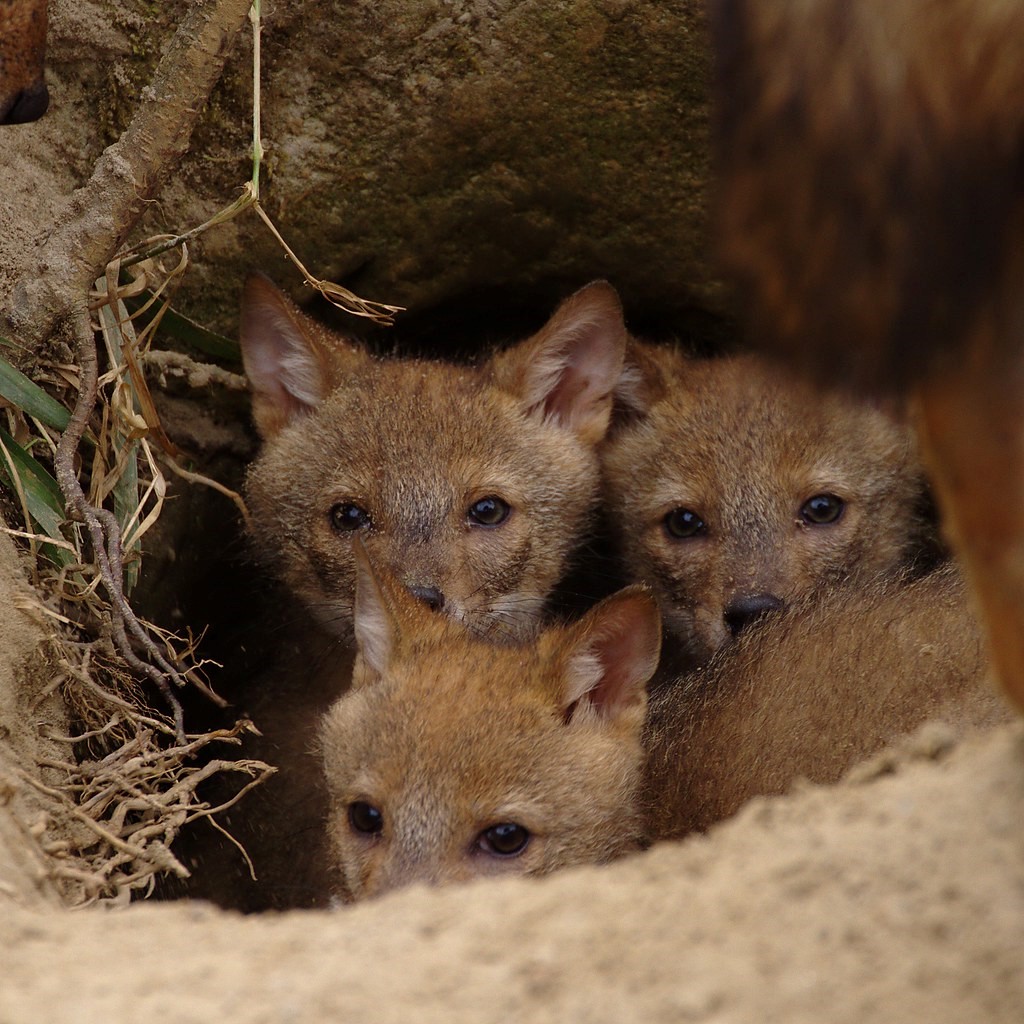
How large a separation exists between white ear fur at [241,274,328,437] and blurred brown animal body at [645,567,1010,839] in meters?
1.79

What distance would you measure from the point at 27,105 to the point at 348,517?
5.44 ft

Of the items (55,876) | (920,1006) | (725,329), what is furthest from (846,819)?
(725,329)

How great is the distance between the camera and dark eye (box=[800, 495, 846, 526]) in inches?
176

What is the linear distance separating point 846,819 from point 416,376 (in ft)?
9.83

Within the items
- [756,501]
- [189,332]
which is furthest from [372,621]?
[756,501]

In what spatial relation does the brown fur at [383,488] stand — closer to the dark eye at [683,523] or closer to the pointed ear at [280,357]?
the pointed ear at [280,357]

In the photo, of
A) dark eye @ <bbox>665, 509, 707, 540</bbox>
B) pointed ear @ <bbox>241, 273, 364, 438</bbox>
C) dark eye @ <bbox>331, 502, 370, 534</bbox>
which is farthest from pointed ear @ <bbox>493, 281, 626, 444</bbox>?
dark eye @ <bbox>331, 502, 370, 534</bbox>

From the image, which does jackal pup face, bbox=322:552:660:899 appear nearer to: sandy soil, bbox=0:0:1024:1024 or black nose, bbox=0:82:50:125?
sandy soil, bbox=0:0:1024:1024

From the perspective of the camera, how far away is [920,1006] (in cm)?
162

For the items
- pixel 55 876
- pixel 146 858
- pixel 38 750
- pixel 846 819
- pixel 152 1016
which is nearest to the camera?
pixel 152 1016

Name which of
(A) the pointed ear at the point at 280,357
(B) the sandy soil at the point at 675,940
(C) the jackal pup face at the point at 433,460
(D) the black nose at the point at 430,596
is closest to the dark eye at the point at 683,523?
(C) the jackal pup face at the point at 433,460

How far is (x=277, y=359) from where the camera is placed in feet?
15.2

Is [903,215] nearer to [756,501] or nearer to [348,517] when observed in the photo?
[756,501]

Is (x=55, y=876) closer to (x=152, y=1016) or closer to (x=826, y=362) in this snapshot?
(x=152, y=1016)
